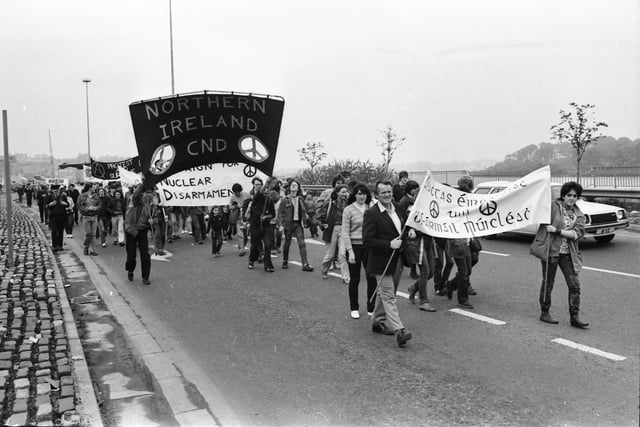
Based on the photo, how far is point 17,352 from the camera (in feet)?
18.7

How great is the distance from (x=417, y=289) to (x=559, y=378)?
2937 millimetres

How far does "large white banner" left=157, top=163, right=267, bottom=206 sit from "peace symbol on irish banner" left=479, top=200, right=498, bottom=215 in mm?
2907

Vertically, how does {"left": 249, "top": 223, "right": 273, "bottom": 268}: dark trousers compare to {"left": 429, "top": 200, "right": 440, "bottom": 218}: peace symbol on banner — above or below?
below

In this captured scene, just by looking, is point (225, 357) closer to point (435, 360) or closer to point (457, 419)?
point (435, 360)

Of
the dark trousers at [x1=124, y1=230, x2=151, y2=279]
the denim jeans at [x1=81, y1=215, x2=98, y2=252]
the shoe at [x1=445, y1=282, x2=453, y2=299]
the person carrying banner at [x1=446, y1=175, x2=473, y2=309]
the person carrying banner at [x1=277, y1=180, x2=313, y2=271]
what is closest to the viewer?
the person carrying banner at [x1=446, y1=175, x2=473, y2=309]

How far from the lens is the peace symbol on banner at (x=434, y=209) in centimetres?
703

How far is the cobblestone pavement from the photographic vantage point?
4375 mm

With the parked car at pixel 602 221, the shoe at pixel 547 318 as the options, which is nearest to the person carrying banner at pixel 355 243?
the shoe at pixel 547 318

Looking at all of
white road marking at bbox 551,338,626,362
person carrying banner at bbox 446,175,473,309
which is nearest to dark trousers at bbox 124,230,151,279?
person carrying banner at bbox 446,175,473,309

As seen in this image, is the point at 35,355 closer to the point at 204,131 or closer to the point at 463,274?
the point at 204,131

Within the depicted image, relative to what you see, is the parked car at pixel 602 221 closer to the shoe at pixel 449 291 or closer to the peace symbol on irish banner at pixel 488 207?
the shoe at pixel 449 291

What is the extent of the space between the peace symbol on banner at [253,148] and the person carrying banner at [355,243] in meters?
1.31

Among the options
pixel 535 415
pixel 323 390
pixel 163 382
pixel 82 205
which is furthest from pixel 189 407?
pixel 82 205

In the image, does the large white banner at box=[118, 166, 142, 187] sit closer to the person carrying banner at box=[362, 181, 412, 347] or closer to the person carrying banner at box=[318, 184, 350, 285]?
the person carrying banner at box=[318, 184, 350, 285]
